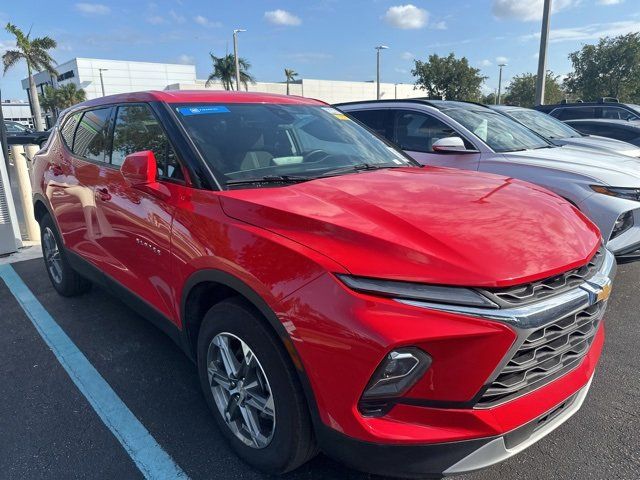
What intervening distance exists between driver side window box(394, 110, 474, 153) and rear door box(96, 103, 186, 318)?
357cm

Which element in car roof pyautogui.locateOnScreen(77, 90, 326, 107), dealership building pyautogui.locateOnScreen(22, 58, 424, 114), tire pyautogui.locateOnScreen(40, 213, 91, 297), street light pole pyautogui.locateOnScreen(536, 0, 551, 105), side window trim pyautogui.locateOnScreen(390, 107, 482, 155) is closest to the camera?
car roof pyautogui.locateOnScreen(77, 90, 326, 107)

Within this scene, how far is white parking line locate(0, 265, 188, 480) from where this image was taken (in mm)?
2287

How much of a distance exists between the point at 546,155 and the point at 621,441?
3.55 meters

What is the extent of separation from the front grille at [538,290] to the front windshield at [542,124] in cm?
643

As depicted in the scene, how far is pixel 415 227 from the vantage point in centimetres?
188

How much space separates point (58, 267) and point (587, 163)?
17.6 ft

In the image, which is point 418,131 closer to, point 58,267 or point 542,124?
point 542,124

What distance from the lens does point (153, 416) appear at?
2674mm

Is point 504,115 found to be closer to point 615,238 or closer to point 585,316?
point 615,238

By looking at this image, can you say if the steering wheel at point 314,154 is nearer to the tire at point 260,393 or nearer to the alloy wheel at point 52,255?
the tire at point 260,393

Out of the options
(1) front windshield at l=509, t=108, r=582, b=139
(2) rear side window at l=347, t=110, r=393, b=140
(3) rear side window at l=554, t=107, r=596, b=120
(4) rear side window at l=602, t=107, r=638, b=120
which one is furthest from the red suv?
(4) rear side window at l=602, t=107, r=638, b=120

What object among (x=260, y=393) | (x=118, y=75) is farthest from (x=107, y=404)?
(x=118, y=75)

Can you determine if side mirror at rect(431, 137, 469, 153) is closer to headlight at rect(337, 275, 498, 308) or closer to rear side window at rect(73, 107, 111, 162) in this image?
rear side window at rect(73, 107, 111, 162)

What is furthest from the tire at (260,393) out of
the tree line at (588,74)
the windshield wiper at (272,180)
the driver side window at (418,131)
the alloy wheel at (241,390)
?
the tree line at (588,74)
